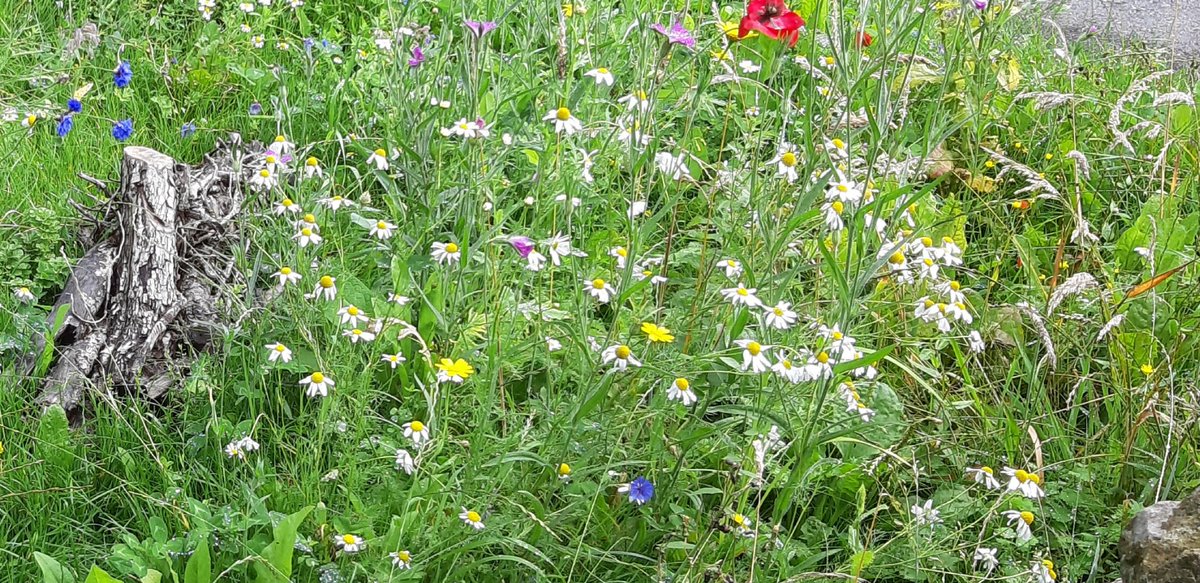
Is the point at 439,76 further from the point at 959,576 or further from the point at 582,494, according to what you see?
the point at 959,576

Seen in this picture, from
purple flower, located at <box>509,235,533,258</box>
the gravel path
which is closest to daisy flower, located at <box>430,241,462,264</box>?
purple flower, located at <box>509,235,533,258</box>

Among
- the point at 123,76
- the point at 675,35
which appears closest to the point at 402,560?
the point at 675,35

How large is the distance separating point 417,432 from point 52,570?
0.66 m

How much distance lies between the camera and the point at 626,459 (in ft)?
7.04

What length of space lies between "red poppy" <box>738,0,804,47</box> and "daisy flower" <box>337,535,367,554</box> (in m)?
1.15

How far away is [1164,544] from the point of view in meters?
1.87

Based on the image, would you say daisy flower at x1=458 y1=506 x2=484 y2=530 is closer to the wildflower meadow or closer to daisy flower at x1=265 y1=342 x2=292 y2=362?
the wildflower meadow

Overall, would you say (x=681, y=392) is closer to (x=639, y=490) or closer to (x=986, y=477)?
(x=639, y=490)

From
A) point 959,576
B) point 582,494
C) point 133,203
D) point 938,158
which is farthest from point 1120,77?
point 133,203

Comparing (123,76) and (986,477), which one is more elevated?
(123,76)

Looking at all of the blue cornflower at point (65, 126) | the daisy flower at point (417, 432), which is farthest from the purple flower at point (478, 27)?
the blue cornflower at point (65, 126)

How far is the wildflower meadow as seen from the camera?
6.43ft

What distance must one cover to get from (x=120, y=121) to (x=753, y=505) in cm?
232

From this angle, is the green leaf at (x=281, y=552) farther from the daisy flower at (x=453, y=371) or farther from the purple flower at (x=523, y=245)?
the purple flower at (x=523, y=245)
